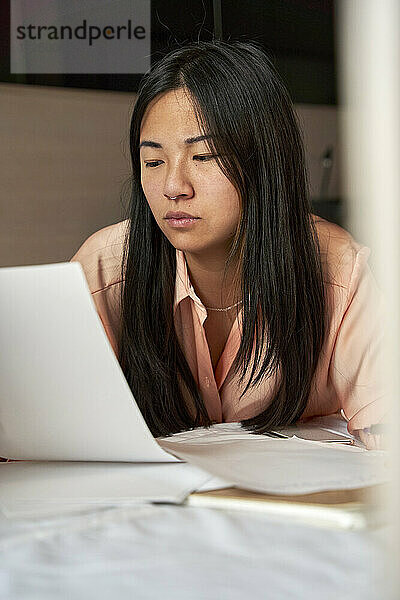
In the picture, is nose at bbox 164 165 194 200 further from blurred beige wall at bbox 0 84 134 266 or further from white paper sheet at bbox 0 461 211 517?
blurred beige wall at bbox 0 84 134 266

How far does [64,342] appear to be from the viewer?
0.44 metres

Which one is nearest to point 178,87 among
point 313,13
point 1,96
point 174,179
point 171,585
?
point 174,179

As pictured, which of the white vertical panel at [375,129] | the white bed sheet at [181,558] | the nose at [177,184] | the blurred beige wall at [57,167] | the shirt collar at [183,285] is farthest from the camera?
the blurred beige wall at [57,167]

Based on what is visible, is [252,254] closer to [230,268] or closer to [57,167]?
[230,268]

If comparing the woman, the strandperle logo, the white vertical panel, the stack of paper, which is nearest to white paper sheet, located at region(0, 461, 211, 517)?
the stack of paper

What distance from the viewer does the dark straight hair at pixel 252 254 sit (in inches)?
39.0

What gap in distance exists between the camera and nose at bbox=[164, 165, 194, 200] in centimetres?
96

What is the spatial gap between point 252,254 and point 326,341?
0.15 m

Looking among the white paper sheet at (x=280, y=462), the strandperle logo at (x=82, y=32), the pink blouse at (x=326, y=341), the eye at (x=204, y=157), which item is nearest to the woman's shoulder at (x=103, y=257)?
the pink blouse at (x=326, y=341)

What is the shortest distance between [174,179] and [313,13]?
1.71 m

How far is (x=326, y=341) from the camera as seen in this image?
104 centimetres

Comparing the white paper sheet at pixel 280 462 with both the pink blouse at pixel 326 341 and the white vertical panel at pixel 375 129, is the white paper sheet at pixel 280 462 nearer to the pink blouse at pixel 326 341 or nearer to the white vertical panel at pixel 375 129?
the white vertical panel at pixel 375 129

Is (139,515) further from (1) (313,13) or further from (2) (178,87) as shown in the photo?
(1) (313,13)

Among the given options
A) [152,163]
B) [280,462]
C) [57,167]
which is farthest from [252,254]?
[57,167]
